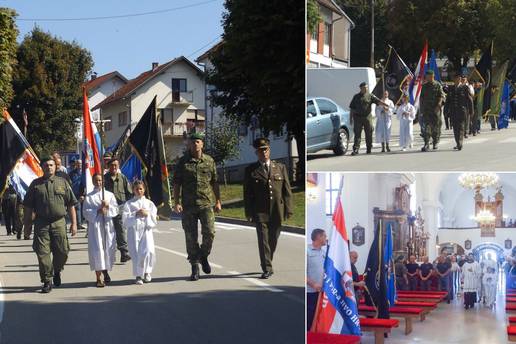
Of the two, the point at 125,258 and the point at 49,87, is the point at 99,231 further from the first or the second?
the point at 49,87

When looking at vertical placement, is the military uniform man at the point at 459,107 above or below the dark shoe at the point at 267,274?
above

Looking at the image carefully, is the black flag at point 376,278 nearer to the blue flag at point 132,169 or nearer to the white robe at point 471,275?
the white robe at point 471,275

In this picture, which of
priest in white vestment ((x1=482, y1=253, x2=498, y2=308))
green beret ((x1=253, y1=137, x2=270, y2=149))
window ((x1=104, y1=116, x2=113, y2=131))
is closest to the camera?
priest in white vestment ((x1=482, y1=253, x2=498, y2=308))

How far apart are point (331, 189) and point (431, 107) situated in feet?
1.85

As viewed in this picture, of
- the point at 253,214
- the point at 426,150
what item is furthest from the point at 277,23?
the point at 426,150

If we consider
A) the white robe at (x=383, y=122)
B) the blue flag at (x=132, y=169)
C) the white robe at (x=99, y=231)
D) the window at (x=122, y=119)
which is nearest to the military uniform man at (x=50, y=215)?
the white robe at (x=99, y=231)

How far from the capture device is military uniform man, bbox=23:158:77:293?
7.03m

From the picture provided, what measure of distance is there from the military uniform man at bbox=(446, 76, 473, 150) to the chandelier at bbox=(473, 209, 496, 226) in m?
0.31

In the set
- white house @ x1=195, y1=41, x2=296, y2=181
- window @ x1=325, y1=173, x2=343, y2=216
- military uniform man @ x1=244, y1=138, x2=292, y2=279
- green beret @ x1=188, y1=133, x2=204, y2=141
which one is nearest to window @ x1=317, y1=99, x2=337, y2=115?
window @ x1=325, y1=173, x2=343, y2=216

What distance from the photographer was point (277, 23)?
19.6 feet

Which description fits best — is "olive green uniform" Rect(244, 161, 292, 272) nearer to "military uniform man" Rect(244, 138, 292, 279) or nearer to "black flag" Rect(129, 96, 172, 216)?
"military uniform man" Rect(244, 138, 292, 279)

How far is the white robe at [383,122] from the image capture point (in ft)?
13.3

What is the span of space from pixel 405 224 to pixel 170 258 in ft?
12.4

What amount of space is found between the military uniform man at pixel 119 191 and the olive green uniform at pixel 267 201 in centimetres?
105
